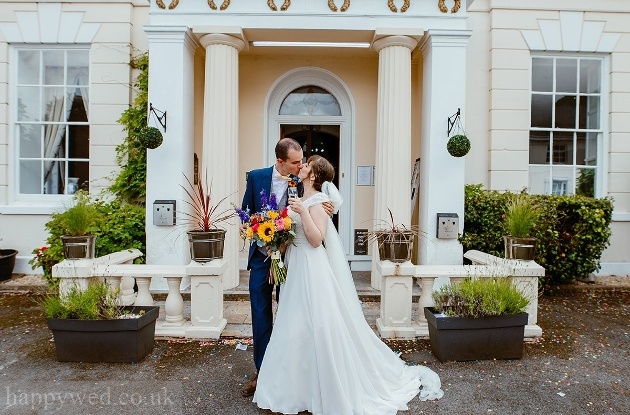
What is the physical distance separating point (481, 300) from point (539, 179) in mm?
4548

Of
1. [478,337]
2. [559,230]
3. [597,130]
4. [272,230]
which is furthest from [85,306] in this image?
[597,130]

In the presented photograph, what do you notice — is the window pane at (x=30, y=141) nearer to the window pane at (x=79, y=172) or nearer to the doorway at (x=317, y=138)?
the window pane at (x=79, y=172)

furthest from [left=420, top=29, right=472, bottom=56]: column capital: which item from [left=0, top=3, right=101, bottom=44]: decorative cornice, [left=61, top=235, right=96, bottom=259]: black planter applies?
[left=0, top=3, right=101, bottom=44]: decorative cornice

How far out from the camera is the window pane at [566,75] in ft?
24.0

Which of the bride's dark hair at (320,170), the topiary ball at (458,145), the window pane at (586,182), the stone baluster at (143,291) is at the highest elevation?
the topiary ball at (458,145)

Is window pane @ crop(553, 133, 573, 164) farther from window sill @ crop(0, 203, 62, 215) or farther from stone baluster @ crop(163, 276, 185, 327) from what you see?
window sill @ crop(0, 203, 62, 215)

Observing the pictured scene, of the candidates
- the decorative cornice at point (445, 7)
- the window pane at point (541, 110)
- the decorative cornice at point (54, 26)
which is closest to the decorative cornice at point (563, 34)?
the window pane at point (541, 110)

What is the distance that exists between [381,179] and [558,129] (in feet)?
11.8

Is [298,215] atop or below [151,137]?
below

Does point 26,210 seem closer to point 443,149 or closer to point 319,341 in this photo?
point 319,341

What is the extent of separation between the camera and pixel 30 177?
292 inches

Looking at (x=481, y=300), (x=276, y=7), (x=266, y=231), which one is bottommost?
(x=481, y=300)

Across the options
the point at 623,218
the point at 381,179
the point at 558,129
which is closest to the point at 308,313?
the point at 381,179

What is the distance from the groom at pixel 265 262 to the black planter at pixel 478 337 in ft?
5.05
